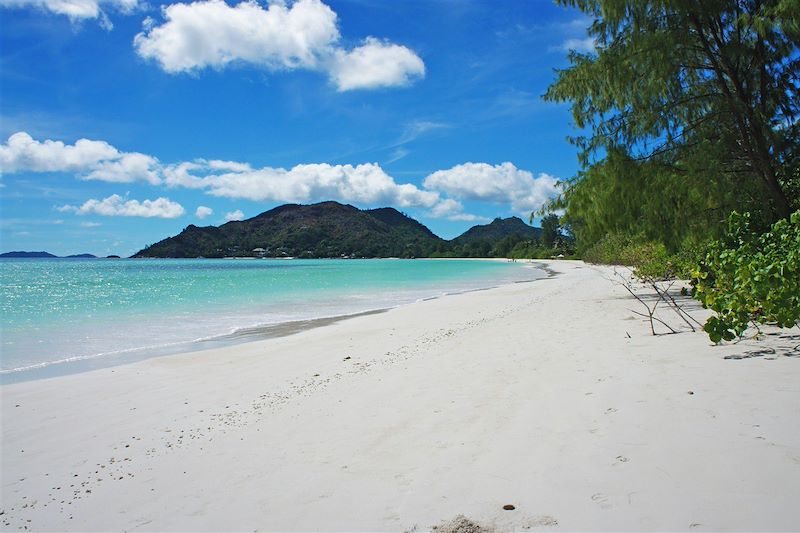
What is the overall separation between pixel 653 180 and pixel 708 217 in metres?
1.42

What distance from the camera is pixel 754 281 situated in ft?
18.8

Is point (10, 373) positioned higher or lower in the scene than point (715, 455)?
lower

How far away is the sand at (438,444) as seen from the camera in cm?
286

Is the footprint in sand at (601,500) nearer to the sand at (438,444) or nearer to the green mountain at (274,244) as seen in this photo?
the sand at (438,444)

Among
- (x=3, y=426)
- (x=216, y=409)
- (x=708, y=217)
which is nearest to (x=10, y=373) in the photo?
(x=3, y=426)

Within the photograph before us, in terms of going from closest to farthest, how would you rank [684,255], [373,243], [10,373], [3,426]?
[3,426]
[10,373]
[684,255]
[373,243]

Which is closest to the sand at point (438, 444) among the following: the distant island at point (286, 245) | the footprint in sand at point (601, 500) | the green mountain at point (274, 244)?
the footprint in sand at point (601, 500)

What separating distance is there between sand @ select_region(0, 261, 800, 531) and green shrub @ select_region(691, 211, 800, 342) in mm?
368

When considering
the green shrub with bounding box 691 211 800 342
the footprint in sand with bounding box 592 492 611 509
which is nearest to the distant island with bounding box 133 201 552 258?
the green shrub with bounding box 691 211 800 342

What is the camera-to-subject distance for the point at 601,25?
11367 millimetres

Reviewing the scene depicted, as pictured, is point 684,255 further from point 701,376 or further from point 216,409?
point 216,409

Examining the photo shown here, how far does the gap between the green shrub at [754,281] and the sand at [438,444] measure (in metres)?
0.37

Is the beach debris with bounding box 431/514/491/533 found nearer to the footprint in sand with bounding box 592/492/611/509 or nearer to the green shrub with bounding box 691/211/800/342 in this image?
the footprint in sand with bounding box 592/492/611/509

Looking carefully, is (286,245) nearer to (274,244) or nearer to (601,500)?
(274,244)
